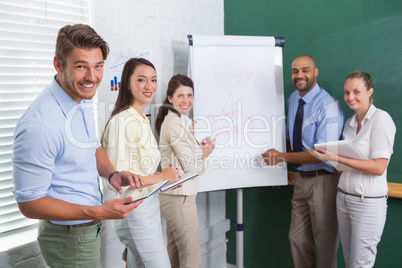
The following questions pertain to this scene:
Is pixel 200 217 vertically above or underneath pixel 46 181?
underneath

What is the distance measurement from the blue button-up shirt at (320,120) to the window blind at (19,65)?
161 cm

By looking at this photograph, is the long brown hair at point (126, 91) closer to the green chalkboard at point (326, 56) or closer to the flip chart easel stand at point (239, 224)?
the flip chart easel stand at point (239, 224)

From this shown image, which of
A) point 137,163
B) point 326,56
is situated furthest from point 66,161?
point 326,56

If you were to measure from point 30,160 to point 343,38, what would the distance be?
7.16 ft

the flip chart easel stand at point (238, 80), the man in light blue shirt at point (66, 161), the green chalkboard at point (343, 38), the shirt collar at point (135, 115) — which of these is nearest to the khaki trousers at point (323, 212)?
the flip chart easel stand at point (238, 80)

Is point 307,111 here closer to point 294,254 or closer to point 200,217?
point 294,254

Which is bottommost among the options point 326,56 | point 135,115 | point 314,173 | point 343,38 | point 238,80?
point 314,173

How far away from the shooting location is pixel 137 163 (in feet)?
5.69

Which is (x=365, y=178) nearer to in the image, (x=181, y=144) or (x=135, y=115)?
(x=181, y=144)

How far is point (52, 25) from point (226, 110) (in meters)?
1.19

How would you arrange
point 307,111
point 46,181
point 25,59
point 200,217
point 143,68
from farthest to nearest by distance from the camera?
1. point 200,217
2. point 307,111
3. point 143,68
4. point 25,59
5. point 46,181

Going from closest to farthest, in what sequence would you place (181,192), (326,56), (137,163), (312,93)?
(137,163) → (181,192) → (312,93) → (326,56)

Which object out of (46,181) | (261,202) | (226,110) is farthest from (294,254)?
(46,181)

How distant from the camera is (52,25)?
74.1 inches
